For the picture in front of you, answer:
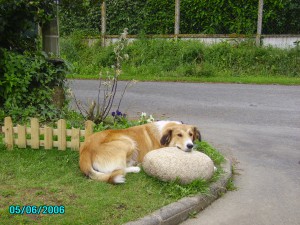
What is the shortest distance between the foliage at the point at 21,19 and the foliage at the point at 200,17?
A: 41.1 feet

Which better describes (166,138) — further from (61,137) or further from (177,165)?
(61,137)

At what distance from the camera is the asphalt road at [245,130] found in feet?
14.7

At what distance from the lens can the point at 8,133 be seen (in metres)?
5.86

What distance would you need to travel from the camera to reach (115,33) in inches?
862

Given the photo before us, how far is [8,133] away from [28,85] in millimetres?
1510

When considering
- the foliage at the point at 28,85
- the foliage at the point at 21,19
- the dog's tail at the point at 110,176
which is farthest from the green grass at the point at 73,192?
the foliage at the point at 21,19

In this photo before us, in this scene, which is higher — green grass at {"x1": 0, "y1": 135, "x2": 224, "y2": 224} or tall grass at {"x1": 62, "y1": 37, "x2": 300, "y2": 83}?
tall grass at {"x1": 62, "y1": 37, "x2": 300, "y2": 83}

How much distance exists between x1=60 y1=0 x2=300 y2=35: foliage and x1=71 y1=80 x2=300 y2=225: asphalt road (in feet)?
20.0

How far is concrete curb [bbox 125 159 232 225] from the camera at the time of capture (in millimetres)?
3912

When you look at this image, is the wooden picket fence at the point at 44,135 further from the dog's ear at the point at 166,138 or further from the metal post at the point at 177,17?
the metal post at the point at 177,17

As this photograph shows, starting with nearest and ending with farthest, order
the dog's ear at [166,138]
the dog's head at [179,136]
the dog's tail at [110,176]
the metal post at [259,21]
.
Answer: the dog's tail at [110,176], the dog's head at [179,136], the dog's ear at [166,138], the metal post at [259,21]

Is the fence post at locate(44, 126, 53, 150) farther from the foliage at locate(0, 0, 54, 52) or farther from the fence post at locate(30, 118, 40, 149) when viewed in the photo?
the foliage at locate(0, 0, 54, 52)

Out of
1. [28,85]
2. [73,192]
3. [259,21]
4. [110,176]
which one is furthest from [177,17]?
[73,192]

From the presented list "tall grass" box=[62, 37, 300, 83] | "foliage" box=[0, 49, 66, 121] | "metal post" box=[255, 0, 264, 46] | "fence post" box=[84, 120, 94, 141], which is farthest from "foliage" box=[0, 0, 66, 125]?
"metal post" box=[255, 0, 264, 46]
